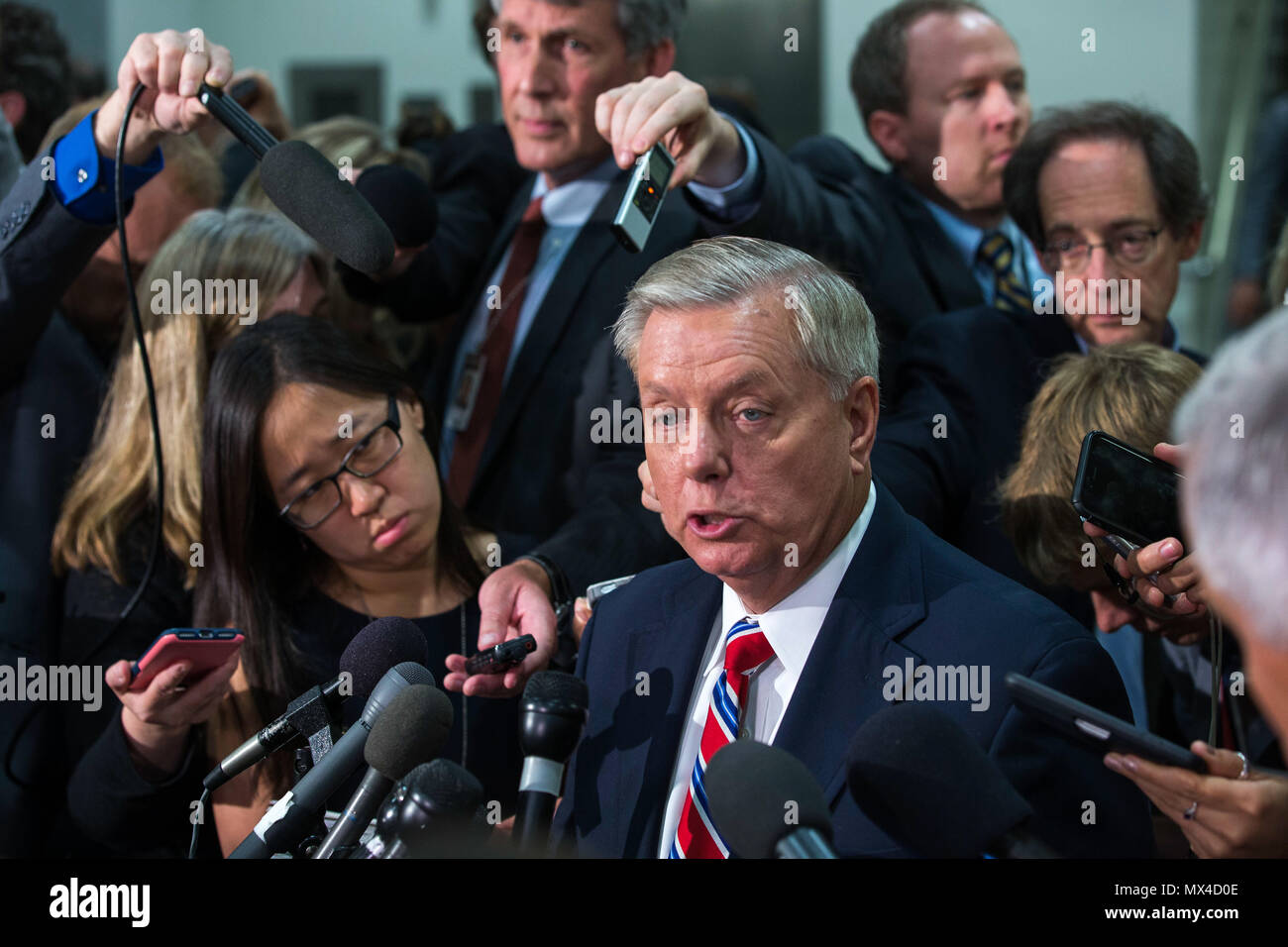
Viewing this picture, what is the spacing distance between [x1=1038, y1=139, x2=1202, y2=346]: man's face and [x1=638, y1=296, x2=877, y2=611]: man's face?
0.89 m

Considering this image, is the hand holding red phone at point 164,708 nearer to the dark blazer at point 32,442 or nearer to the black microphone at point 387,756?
the dark blazer at point 32,442

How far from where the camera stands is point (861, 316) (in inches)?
74.9

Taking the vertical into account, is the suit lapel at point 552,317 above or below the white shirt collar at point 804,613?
above

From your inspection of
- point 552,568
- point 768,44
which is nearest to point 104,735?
point 552,568

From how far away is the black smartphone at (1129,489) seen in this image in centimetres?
185

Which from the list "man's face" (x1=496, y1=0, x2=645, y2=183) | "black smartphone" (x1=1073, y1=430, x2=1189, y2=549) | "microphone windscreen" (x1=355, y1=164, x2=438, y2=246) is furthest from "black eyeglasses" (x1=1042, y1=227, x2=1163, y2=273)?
"microphone windscreen" (x1=355, y1=164, x2=438, y2=246)

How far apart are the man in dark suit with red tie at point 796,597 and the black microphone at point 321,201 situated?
15.6 inches

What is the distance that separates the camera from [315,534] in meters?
2.38

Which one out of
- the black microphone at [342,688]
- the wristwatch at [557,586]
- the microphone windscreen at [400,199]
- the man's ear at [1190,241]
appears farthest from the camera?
the microphone windscreen at [400,199]

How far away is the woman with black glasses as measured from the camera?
7.61ft

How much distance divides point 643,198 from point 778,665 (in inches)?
28.5

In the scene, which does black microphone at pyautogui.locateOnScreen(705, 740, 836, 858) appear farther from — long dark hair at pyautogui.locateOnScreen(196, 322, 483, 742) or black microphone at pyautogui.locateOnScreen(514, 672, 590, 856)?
long dark hair at pyautogui.locateOnScreen(196, 322, 483, 742)
